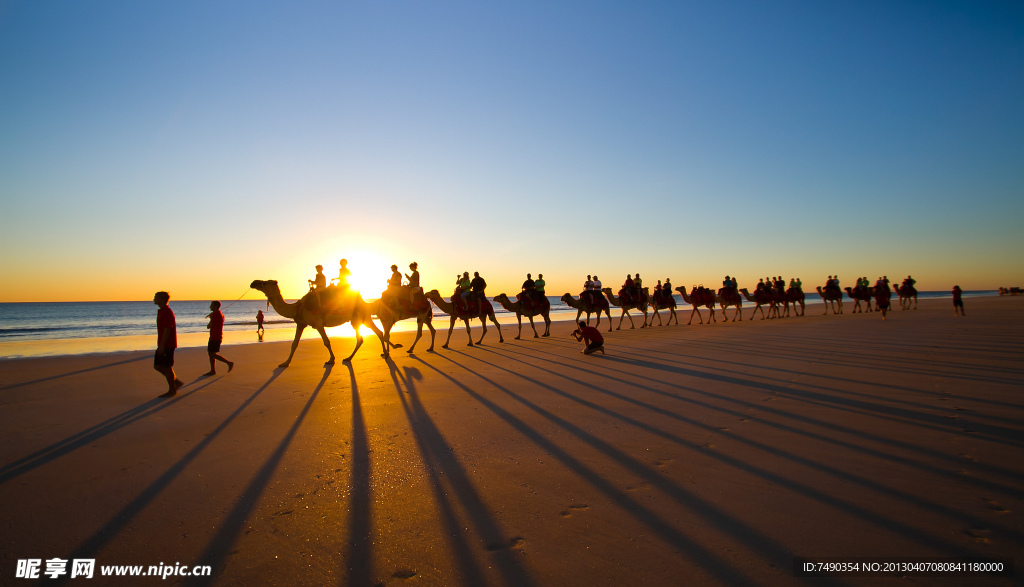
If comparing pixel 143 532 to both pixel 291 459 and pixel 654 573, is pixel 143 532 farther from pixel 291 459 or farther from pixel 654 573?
pixel 654 573

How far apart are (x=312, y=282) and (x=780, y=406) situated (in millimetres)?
11504

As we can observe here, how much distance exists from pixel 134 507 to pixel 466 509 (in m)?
→ 2.93

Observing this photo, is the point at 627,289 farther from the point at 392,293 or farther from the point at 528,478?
the point at 528,478

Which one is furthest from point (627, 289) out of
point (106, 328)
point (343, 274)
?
point (106, 328)

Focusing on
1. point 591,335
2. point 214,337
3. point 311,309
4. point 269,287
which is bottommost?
point 591,335

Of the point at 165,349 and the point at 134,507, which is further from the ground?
the point at 165,349

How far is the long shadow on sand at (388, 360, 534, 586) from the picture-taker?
2.93 meters

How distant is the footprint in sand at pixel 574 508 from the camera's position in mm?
3672

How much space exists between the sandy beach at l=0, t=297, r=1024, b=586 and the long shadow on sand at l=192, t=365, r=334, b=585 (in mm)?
18

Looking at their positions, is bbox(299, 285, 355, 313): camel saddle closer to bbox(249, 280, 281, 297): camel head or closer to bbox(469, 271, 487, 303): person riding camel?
bbox(249, 280, 281, 297): camel head

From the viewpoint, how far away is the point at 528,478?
4.41 m

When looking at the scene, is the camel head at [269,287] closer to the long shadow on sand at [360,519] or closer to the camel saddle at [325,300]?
the camel saddle at [325,300]

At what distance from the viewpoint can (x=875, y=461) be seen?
4.45m

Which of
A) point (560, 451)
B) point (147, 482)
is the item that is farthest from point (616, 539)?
point (147, 482)
